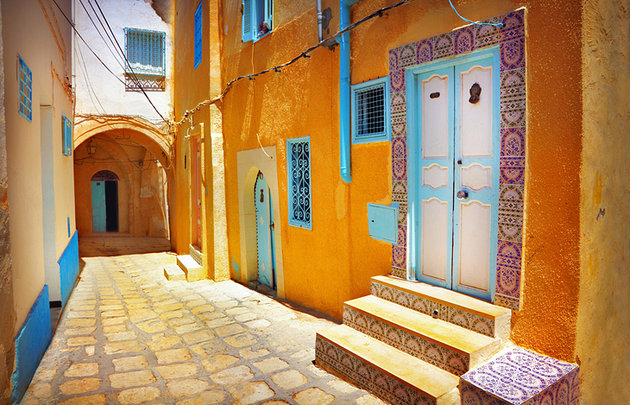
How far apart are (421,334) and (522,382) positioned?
87 cm

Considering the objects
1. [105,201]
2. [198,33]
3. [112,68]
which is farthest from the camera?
[105,201]

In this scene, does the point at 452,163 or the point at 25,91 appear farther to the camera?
the point at 25,91

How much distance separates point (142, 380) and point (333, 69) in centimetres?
417

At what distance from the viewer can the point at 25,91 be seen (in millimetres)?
4418

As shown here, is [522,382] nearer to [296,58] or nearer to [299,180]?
[299,180]

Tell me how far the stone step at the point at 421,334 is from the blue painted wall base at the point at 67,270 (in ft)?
15.4

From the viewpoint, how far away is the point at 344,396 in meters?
3.78

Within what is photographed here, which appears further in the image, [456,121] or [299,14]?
[299,14]

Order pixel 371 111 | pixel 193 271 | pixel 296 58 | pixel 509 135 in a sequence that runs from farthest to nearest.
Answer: pixel 193 271
pixel 296 58
pixel 371 111
pixel 509 135

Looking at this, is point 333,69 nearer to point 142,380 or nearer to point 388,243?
point 388,243

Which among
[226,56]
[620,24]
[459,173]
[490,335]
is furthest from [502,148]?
[226,56]

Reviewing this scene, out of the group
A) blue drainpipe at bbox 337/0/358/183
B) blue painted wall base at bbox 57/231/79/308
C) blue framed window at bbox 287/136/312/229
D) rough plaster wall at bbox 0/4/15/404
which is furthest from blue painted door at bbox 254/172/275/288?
rough plaster wall at bbox 0/4/15/404

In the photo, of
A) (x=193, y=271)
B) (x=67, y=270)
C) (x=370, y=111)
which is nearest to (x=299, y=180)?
(x=370, y=111)

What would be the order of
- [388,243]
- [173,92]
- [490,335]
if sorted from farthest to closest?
1. [173,92]
2. [388,243]
3. [490,335]
